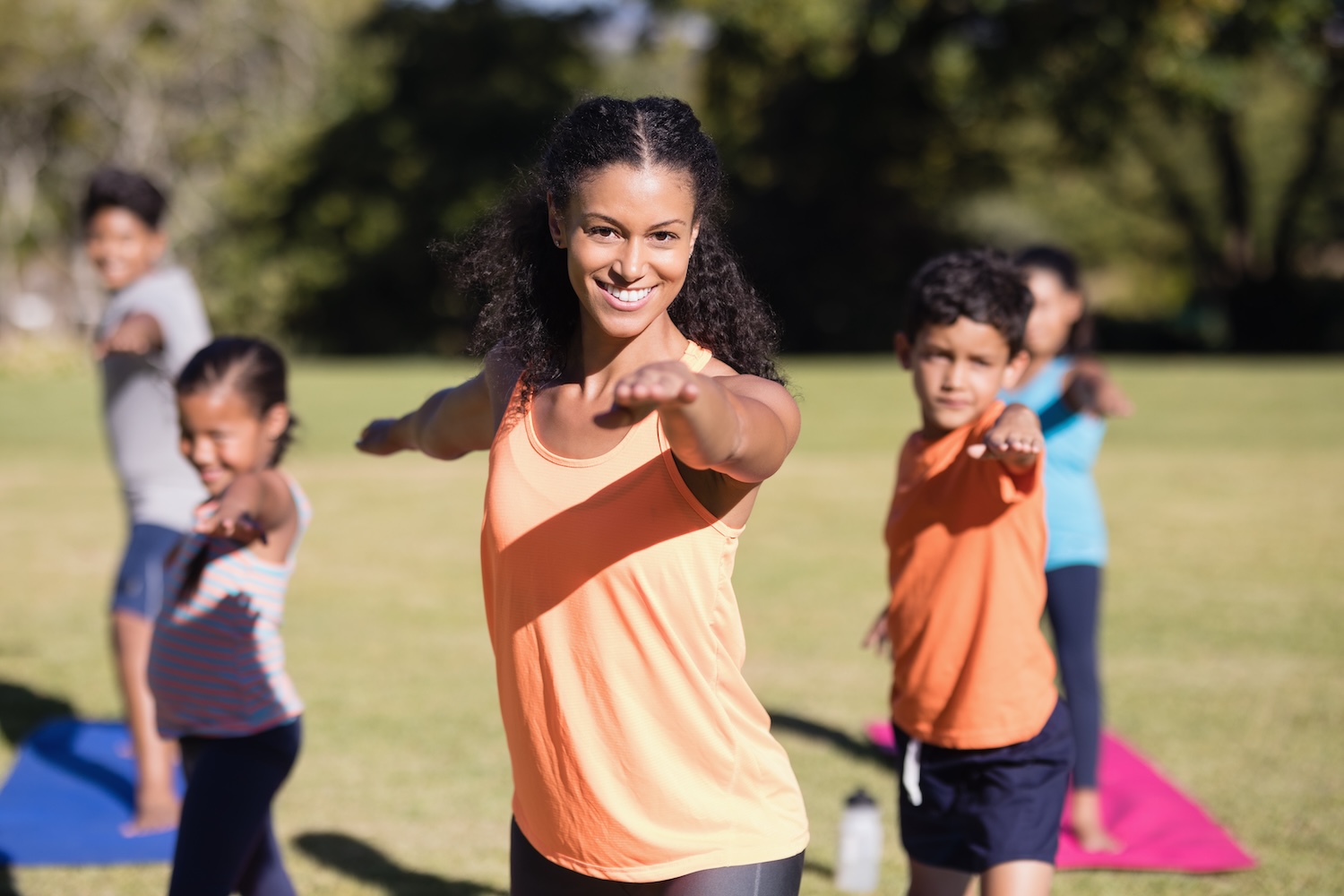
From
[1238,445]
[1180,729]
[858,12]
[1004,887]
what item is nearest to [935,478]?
[1004,887]

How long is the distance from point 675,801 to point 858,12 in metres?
24.9

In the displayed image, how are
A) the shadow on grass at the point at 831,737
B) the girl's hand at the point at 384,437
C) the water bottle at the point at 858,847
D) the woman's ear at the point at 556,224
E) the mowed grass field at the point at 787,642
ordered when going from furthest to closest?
the shadow on grass at the point at 831,737 < the mowed grass field at the point at 787,642 < the water bottle at the point at 858,847 < the girl's hand at the point at 384,437 < the woman's ear at the point at 556,224

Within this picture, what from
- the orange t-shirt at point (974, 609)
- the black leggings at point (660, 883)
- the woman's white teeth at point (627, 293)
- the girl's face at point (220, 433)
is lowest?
the black leggings at point (660, 883)

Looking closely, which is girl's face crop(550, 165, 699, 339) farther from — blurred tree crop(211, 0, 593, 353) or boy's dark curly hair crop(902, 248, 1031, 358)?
blurred tree crop(211, 0, 593, 353)

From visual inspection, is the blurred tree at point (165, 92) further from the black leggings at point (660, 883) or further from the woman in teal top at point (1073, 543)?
the black leggings at point (660, 883)

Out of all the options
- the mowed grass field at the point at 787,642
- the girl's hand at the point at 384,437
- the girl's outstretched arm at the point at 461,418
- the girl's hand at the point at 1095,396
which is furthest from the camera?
the mowed grass field at the point at 787,642

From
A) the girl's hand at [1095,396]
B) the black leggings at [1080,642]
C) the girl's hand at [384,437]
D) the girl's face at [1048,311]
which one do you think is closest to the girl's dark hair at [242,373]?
the girl's hand at [384,437]

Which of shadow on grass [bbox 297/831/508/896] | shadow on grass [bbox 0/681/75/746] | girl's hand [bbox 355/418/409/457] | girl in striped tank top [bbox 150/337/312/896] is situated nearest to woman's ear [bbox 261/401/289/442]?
girl in striped tank top [bbox 150/337/312/896]

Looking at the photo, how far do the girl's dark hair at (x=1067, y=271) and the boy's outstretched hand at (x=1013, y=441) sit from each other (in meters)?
1.44

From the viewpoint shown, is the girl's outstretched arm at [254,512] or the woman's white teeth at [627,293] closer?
the woman's white teeth at [627,293]

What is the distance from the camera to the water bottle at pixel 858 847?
13.5ft

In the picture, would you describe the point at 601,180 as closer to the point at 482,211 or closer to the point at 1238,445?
the point at 482,211

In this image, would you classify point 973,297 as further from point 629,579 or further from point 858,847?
point 858,847

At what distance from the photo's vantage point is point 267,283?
3569 centimetres
